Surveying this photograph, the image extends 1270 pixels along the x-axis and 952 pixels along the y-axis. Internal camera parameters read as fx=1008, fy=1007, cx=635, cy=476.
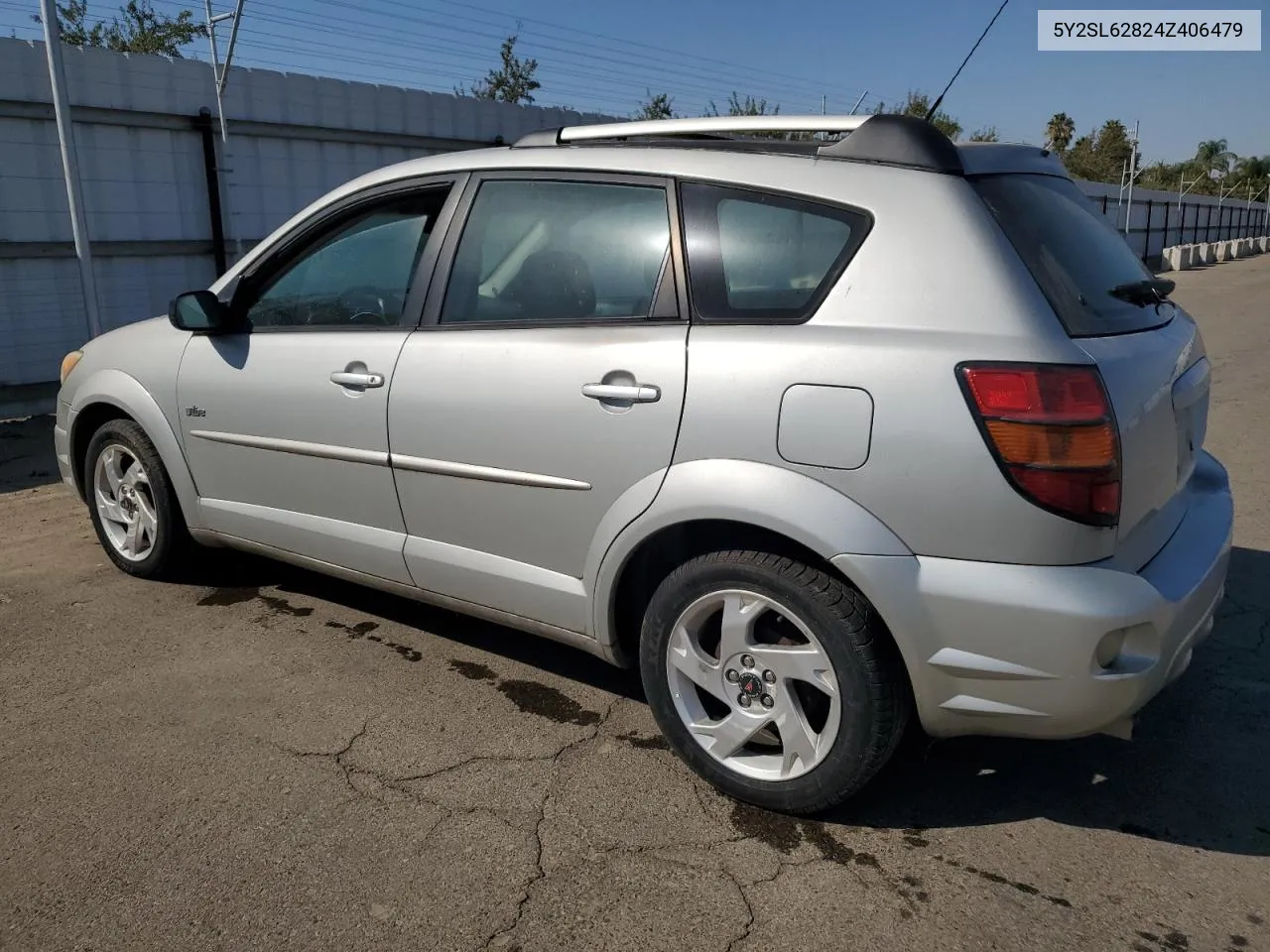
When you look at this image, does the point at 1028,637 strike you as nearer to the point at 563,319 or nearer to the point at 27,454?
the point at 563,319

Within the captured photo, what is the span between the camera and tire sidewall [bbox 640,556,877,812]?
8.09 ft

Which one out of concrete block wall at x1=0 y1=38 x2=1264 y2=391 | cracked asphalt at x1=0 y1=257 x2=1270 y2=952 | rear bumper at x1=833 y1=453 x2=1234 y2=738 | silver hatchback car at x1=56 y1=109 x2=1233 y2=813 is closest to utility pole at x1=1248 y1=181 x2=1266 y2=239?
concrete block wall at x1=0 y1=38 x2=1264 y2=391

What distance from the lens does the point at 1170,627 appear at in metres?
2.41

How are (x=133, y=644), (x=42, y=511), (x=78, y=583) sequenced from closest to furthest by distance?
(x=133, y=644), (x=78, y=583), (x=42, y=511)

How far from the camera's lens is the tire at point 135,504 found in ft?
13.9

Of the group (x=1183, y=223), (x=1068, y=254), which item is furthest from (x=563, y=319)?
(x=1183, y=223)

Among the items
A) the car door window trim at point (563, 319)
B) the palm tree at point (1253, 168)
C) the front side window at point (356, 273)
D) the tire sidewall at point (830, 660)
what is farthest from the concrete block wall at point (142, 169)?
the palm tree at point (1253, 168)

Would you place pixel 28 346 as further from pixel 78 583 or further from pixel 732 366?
pixel 732 366

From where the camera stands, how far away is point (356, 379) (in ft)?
11.1

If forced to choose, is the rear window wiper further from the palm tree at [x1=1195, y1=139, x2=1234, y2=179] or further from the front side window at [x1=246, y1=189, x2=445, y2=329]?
the palm tree at [x1=1195, y1=139, x2=1234, y2=179]

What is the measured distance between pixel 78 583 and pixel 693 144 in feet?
11.1

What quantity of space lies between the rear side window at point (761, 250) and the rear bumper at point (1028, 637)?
72 centimetres

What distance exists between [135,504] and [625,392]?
2752 millimetres

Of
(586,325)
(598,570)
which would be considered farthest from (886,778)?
(586,325)
